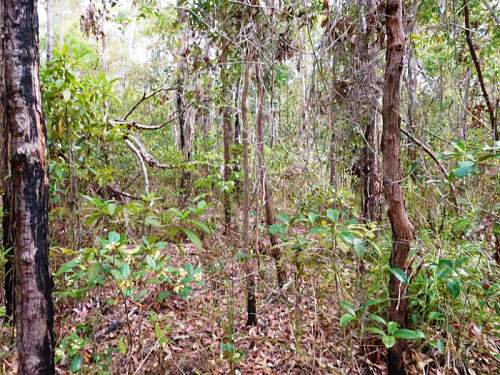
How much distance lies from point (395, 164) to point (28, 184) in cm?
172

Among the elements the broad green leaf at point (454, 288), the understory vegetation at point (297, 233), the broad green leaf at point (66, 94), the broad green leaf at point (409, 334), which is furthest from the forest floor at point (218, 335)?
the broad green leaf at point (66, 94)

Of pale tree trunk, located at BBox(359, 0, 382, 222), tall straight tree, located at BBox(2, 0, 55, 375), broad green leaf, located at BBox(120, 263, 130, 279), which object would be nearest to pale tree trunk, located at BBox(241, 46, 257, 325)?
pale tree trunk, located at BBox(359, 0, 382, 222)

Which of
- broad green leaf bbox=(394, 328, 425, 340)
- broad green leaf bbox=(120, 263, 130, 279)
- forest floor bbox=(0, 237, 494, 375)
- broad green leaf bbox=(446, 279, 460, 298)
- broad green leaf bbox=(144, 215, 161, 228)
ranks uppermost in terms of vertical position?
broad green leaf bbox=(144, 215, 161, 228)

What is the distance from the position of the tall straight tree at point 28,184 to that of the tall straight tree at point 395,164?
1.63 metres

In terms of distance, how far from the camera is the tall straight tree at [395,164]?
162 centimetres

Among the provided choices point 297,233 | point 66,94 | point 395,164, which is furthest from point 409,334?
point 66,94

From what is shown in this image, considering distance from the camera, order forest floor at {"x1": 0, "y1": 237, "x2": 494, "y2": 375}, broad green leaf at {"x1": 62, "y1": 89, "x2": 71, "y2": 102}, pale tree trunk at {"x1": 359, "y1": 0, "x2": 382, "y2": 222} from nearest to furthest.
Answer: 1. forest floor at {"x1": 0, "y1": 237, "x2": 494, "y2": 375}
2. broad green leaf at {"x1": 62, "y1": 89, "x2": 71, "y2": 102}
3. pale tree trunk at {"x1": 359, "y1": 0, "x2": 382, "y2": 222}

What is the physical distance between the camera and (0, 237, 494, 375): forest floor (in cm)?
195

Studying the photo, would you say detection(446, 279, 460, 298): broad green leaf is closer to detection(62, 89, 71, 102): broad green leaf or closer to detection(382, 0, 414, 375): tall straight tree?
detection(382, 0, 414, 375): tall straight tree

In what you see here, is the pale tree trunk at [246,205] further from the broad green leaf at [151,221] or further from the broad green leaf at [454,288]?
the broad green leaf at [454,288]

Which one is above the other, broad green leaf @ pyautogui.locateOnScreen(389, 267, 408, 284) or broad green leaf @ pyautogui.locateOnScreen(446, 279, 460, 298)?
broad green leaf @ pyautogui.locateOnScreen(389, 267, 408, 284)

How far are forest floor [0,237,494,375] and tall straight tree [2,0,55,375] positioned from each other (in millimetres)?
438

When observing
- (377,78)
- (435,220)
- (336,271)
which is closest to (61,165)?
(336,271)

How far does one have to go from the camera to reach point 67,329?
7.74 feet
